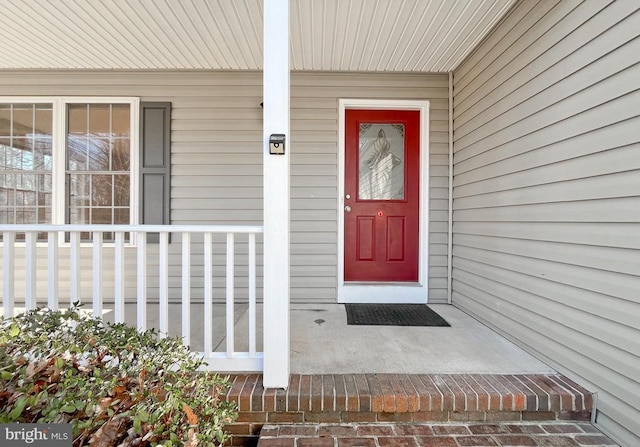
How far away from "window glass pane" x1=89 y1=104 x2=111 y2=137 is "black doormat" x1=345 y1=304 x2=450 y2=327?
3.22m

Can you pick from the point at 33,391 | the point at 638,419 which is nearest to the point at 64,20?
the point at 33,391

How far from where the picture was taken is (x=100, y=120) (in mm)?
3213

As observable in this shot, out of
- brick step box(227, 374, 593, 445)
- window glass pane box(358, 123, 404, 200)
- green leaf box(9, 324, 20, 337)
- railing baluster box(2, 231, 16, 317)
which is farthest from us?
window glass pane box(358, 123, 404, 200)

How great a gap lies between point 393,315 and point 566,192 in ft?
5.36

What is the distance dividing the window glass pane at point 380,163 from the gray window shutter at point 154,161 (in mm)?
2081

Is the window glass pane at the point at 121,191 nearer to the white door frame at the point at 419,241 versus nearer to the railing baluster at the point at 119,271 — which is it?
the railing baluster at the point at 119,271

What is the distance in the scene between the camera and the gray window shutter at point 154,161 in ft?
10.3

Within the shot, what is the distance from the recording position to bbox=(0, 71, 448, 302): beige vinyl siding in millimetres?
3154

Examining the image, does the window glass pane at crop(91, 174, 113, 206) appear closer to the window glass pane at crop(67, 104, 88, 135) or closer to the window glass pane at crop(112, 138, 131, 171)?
the window glass pane at crop(112, 138, 131, 171)

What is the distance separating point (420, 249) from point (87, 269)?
3616mm

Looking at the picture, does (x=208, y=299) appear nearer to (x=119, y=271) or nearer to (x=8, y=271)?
(x=119, y=271)

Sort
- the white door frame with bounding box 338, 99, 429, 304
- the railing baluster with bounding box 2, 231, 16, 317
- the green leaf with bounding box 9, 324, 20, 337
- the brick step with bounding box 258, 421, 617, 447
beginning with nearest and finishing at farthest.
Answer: the green leaf with bounding box 9, 324, 20, 337, the brick step with bounding box 258, 421, 617, 447, the railing baluster with bounding box 2, 231, 16, 317, the white door frame with bounding box 338, 99, 429, 304

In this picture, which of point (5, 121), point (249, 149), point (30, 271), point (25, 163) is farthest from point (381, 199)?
point (5, 121)
